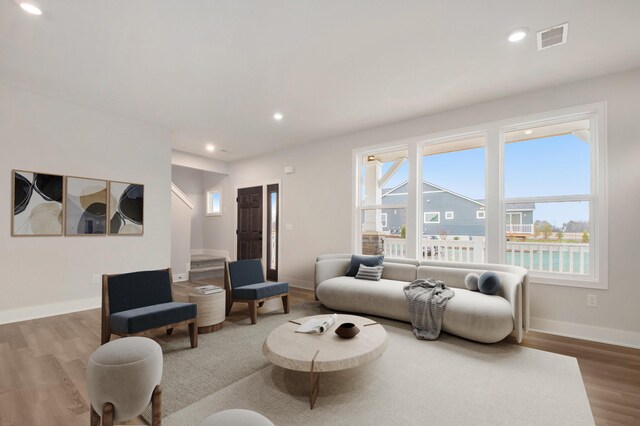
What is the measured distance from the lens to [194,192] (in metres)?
8.77

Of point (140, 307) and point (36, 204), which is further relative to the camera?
point (36, 204)

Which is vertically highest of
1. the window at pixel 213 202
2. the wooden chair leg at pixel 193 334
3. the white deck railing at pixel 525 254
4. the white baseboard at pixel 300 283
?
Result: the window at pixel 213 202

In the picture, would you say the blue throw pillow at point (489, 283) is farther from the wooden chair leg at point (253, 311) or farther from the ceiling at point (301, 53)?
the wooden chair leg at point (253, 311)

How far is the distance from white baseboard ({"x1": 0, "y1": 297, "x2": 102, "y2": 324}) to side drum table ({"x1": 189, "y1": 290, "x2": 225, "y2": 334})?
6.64 ft

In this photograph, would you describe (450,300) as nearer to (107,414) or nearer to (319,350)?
(319,350)

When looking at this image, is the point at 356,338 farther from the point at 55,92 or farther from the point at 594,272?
the point at 55,92

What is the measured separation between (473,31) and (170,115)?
4114mm

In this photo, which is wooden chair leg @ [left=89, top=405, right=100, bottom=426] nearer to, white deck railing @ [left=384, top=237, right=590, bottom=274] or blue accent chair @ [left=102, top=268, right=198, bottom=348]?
blue accent chair @ [left=102, top=268, right=198, bottom=348]

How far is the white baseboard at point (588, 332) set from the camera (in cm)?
305

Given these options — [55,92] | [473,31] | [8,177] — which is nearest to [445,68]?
[473,31]

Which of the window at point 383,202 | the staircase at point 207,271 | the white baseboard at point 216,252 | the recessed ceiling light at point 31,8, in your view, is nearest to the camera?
the recessed ceiling light at point 31,8

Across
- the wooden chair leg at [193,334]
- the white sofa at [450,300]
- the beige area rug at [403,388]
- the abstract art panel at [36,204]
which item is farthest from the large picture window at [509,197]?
the abstract art panel at [36,204]

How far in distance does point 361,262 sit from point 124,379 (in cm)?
342

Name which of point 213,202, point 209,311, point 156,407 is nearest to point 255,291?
point 209,311
